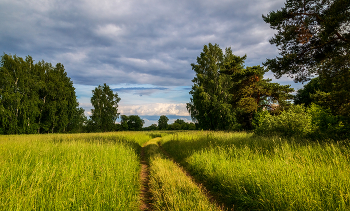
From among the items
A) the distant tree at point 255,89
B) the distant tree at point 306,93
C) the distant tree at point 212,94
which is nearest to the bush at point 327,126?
the distant tree at point 255,89

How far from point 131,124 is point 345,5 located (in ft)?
279

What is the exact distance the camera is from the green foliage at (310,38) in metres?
8.41

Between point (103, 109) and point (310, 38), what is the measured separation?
4648 cm

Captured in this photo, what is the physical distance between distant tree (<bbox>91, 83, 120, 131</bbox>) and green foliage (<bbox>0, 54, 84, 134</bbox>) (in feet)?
17.7

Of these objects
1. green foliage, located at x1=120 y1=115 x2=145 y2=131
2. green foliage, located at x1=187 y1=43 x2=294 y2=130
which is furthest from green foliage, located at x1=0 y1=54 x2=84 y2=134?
green foliage, located at x1=120 y1=115 x2=145 y2=131

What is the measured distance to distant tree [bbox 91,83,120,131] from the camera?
43.7 metres

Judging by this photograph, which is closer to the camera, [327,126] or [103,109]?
[327,126]

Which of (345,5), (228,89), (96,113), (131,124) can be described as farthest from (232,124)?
(131,124)

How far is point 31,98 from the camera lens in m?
29.7

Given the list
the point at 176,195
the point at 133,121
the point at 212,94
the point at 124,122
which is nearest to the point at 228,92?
the point at 212,94

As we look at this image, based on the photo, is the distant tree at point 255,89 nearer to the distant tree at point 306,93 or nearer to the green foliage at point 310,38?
the distant tree at point 306,93

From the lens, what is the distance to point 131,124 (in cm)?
8475

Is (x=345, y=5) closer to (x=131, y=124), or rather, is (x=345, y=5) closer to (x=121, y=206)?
(x=121, y=206)

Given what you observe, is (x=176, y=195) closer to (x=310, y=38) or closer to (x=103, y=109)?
(x=310, y=38)
